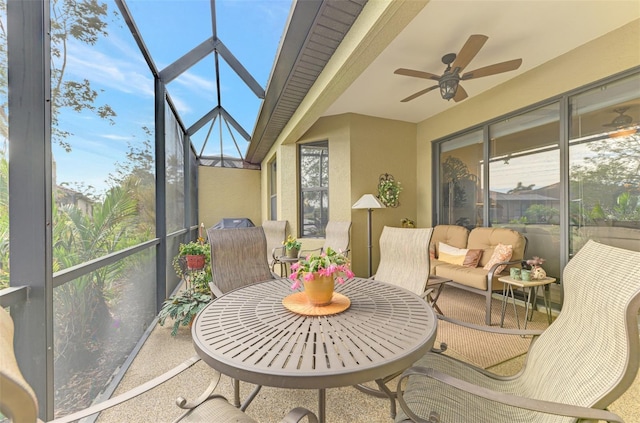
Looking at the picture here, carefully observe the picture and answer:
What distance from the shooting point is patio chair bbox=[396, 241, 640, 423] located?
0.87 m

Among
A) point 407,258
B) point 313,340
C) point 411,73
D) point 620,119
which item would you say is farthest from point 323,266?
point 620,119

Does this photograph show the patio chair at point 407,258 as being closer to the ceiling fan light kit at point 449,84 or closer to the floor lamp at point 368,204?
the ceiling fan light kit at point 449,84

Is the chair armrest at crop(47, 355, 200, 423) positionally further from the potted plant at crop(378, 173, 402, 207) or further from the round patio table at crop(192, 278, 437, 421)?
the potted plant at crop(378, 173, 402, 207)

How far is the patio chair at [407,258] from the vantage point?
7.48 feet

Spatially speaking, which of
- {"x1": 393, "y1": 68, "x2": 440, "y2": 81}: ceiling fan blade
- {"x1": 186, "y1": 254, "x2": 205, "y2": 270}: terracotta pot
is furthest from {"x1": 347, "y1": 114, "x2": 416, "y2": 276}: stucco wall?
{"x1": 186, "y1": 254, "x2": 205, "y2": 270}: terracotta pot

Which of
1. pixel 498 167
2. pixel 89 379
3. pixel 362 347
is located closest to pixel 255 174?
pixel 498 167

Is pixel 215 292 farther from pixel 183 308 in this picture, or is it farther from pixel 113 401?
pixel 113 401

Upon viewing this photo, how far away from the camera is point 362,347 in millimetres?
1029

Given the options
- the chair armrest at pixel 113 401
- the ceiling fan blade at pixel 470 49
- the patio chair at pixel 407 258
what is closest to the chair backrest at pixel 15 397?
the chair armrest at pixel 113 401

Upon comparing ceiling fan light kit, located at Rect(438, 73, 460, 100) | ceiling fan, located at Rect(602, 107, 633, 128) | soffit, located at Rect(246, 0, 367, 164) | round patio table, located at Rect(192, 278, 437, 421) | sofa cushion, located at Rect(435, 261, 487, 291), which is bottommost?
sofa cushion, located at Rect(435, 261, 487, 291)

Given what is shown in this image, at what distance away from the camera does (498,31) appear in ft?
8.87

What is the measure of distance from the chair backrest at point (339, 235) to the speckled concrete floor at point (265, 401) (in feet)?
8.34

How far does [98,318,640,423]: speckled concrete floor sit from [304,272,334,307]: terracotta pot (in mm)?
795

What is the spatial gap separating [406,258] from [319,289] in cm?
130
